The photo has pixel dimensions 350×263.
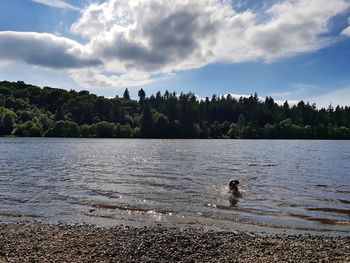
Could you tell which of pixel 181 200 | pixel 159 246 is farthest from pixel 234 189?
pixel 159 246

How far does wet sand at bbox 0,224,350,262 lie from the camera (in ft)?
54.8

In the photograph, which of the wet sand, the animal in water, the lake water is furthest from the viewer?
the animal in water

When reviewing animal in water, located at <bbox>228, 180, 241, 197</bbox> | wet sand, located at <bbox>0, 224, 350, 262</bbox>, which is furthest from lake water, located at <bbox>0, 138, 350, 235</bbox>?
wet sand, located at <bbox>0, 224, 350, 262</bbox>

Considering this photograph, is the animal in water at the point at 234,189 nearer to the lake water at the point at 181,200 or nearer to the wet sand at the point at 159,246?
the lake water at the point at 181,200

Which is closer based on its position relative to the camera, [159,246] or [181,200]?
[159,246]

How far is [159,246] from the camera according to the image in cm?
1825

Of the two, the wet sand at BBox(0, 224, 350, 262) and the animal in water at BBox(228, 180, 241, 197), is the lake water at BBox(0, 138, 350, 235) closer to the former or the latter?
the animal in water at BBox(228, 180, 241, 197)

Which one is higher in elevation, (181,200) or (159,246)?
(159,246)

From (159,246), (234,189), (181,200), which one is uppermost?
(159,246)

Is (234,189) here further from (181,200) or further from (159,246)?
(159,246)

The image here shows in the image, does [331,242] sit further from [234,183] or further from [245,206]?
[234,183]

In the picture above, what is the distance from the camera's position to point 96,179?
47344mm

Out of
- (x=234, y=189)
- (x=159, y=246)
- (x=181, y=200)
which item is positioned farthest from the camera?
(x=234, y=189)

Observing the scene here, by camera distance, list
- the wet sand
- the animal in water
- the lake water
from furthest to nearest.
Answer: the animal in water
the lake water
the wet sand
